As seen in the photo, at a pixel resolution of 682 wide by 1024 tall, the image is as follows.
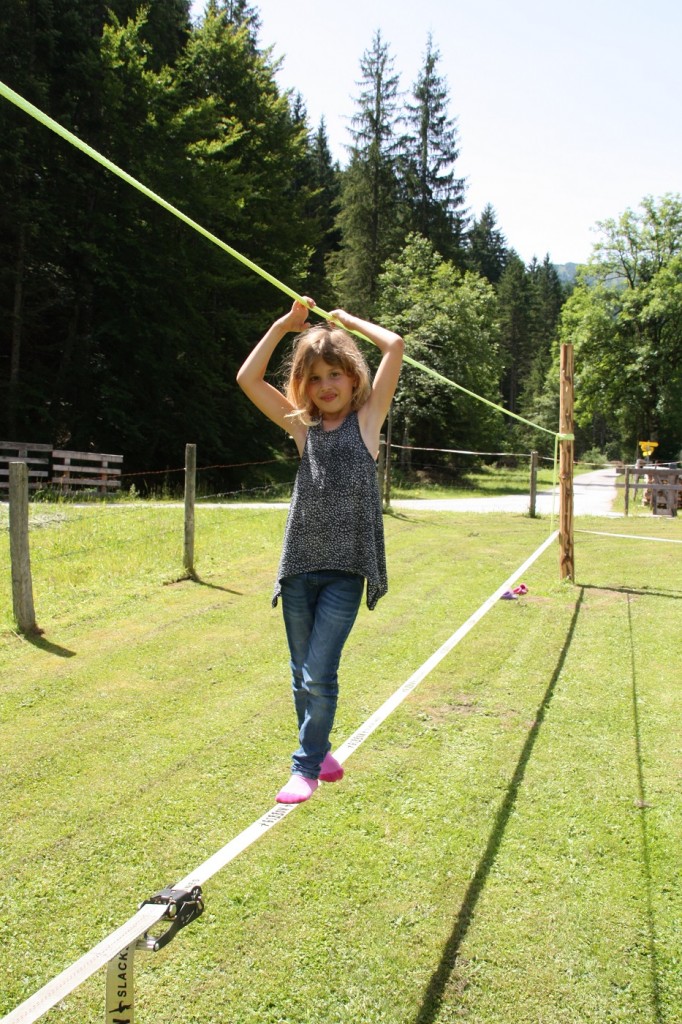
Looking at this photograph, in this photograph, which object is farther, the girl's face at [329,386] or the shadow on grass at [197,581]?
the shadow on grass at [197,581]

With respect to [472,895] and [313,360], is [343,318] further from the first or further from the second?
[472,895]

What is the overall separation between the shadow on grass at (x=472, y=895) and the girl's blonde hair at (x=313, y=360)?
6.10 feet

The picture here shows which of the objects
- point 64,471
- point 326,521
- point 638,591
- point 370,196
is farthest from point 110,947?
point 370,196

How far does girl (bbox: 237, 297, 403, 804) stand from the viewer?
105 inches

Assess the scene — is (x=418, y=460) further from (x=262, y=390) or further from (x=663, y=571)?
(x=262, y=390)

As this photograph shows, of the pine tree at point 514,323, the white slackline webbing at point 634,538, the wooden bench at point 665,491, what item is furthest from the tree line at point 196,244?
the pine tree at point 514,323

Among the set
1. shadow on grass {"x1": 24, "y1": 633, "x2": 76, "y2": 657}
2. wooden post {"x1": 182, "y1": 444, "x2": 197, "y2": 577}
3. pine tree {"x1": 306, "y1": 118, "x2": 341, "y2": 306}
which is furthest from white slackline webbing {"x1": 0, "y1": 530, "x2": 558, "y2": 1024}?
pine tree {"x1": 306, "y1": 118, "x2": 341, "y2": 306}

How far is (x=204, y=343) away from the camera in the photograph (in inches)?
1015

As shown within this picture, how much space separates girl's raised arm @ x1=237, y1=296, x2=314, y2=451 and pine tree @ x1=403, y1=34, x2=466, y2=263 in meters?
38.3

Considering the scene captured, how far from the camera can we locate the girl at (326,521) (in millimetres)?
2672

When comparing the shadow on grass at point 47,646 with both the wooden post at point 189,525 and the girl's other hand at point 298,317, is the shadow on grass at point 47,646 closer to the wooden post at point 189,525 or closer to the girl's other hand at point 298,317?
the wooden post at point 189,525

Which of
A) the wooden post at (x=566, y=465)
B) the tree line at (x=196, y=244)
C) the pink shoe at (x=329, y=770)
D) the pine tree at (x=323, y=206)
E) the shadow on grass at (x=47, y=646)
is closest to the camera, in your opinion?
the pink shoe at (x=329, y=770)

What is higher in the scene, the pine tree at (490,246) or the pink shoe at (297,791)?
the pine tree at (490,246)

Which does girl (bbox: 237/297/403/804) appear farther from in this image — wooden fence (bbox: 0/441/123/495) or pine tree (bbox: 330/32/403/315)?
pine tree (bbox: 330/32/403/315)
